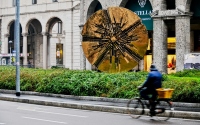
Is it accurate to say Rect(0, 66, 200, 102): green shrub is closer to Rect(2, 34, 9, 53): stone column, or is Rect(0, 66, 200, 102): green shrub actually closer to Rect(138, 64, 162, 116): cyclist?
Rect(138, 64, 162, 116): cyclist

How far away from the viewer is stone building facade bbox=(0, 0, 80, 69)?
6638cm

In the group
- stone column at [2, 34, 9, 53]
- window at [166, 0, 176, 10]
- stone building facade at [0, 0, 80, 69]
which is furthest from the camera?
stone column at [2, 34, 9, 53]

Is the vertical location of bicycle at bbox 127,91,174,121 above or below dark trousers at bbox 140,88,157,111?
below

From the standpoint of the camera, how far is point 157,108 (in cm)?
1745

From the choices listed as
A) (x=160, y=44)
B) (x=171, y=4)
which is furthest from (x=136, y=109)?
(x=171, y=4)

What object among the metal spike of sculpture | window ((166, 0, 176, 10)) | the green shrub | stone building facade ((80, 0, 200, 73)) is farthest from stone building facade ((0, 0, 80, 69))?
the green shrub

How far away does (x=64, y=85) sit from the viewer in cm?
2686

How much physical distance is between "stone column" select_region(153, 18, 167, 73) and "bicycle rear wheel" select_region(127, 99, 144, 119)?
22821mm

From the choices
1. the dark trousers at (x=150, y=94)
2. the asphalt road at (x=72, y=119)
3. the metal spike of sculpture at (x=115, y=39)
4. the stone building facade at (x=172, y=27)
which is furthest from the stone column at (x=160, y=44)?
the dark trousers at (x=150, y=94)

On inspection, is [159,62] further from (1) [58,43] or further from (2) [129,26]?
(1) [58,43]

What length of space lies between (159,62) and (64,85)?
1625cm

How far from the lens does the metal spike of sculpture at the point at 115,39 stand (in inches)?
1146

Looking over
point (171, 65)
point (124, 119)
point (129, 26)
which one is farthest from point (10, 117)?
point (171, 65)

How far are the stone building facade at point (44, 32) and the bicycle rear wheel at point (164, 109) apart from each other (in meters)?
45.4
